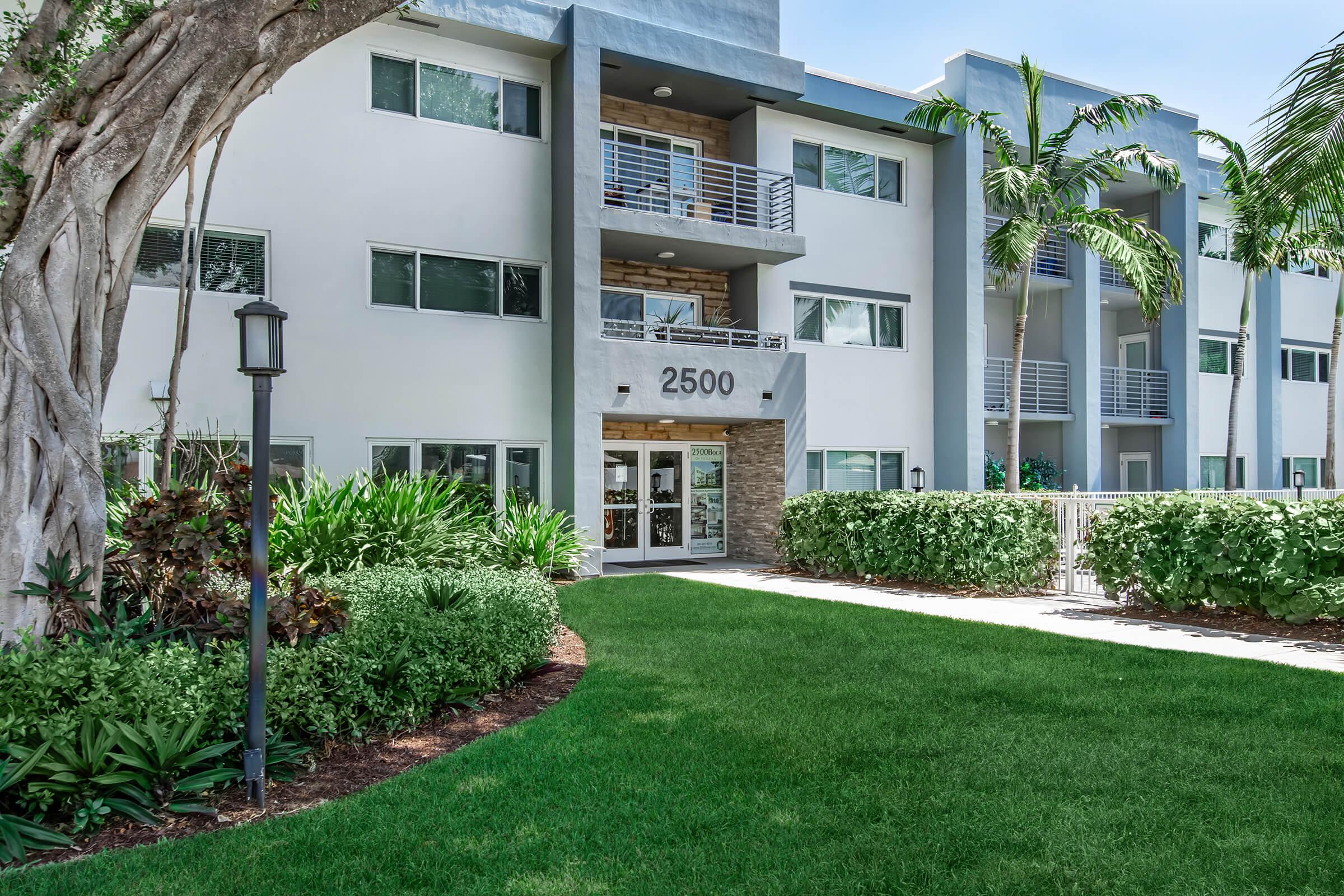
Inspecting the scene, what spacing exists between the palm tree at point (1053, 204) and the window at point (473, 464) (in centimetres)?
813

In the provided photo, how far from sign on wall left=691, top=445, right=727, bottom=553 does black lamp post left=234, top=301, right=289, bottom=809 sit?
1260cm

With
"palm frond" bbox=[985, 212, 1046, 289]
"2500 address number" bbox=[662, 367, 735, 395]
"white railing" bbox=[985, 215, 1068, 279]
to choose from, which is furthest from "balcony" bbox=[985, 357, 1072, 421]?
"2500 address number" bbox=[662, 367, 735, 395]

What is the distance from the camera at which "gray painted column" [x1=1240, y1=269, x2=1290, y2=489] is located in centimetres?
2344

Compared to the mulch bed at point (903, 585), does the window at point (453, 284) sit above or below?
above

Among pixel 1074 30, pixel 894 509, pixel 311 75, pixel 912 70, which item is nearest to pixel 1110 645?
pixel 894 509

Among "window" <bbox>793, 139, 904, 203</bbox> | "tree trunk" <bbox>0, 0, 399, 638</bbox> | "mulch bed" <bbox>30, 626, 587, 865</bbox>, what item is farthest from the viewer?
"window" <bbox>793, 139, 904, 203</bbox>

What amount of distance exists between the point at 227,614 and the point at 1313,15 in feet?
25.3

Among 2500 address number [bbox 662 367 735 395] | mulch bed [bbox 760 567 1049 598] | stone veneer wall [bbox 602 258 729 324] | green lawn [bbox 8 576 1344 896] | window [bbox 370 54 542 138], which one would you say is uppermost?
window [bbox 370 54 542 138]

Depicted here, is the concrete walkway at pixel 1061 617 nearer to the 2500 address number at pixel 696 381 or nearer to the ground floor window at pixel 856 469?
the 2500 address number at pixel 696 381

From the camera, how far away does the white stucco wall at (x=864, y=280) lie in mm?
17016

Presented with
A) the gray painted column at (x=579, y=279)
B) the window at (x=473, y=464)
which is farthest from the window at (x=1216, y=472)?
the window at (x=473, y=464)

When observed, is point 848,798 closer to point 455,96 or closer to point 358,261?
point 358,261

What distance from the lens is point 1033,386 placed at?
66.2 feet

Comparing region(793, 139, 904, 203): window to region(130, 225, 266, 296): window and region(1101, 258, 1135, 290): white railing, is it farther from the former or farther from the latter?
region(130, 225, 266, 296): window
